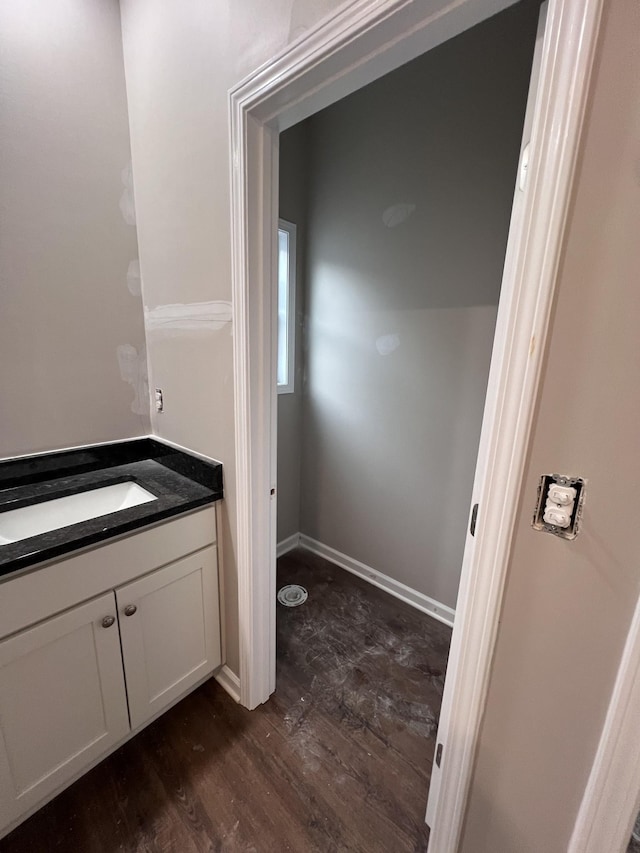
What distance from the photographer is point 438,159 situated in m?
1.60

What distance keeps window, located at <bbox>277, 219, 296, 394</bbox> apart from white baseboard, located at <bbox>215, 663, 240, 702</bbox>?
4.86ft

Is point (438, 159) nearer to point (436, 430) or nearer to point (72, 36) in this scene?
point (436, 430)

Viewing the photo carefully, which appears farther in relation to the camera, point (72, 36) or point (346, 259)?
point (346, 259)

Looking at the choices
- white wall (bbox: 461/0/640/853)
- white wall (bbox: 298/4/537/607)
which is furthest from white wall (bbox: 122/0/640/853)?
white wall (bbox: 298/4/537/607)

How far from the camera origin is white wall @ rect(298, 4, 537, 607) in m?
1.48

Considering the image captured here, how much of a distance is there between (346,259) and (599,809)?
219 centimetres

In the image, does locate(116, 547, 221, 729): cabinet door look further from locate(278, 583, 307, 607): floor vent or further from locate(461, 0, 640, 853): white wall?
locate(461, 0, 640, 853): white wall

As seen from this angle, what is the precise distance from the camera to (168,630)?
1.29 m

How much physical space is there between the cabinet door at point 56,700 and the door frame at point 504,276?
0.51 m

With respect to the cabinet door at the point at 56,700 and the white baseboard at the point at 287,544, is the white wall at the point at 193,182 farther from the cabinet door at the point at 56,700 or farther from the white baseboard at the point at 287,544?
the white baseboard at the point at 287,544

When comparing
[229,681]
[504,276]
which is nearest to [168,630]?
[229,681]

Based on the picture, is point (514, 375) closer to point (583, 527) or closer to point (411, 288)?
point (583, 527)

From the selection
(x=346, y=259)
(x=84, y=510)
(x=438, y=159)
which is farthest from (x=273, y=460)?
(x=438, y=159)

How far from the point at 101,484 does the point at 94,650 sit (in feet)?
1.94
